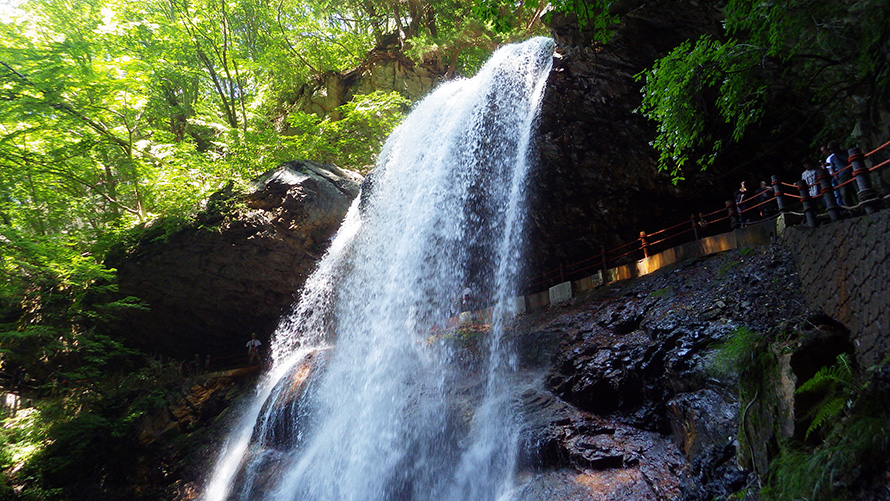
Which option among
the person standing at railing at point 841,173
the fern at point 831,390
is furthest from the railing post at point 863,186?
the person standing at railing at point 841,173

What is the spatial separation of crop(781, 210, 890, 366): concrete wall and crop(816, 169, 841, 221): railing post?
0.63 ft

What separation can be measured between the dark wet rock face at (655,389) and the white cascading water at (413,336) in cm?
93

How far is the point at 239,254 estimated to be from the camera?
1484 centimetres

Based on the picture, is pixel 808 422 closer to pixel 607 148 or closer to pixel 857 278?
pixel 857 278

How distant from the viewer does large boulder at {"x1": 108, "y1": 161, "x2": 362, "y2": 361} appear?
1466 centimetres

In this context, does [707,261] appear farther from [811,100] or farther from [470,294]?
[470,294]

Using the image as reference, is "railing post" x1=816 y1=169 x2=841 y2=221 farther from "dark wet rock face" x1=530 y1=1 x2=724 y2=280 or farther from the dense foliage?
"dark wet rock face" x1=530 y1=1 x2=724 y2=280

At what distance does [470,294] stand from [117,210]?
45.5 feet

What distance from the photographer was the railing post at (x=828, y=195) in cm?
554

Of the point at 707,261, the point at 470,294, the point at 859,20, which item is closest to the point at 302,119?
the point at 470,294

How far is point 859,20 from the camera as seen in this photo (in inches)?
230

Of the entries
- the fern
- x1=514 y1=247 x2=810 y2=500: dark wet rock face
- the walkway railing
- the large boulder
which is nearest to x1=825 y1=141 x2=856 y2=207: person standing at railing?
the walkway railing

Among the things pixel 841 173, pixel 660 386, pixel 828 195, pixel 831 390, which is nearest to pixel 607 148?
pixel 841 173

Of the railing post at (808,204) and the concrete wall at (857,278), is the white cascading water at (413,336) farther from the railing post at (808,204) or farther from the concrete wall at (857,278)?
the railing post at (808,204)
